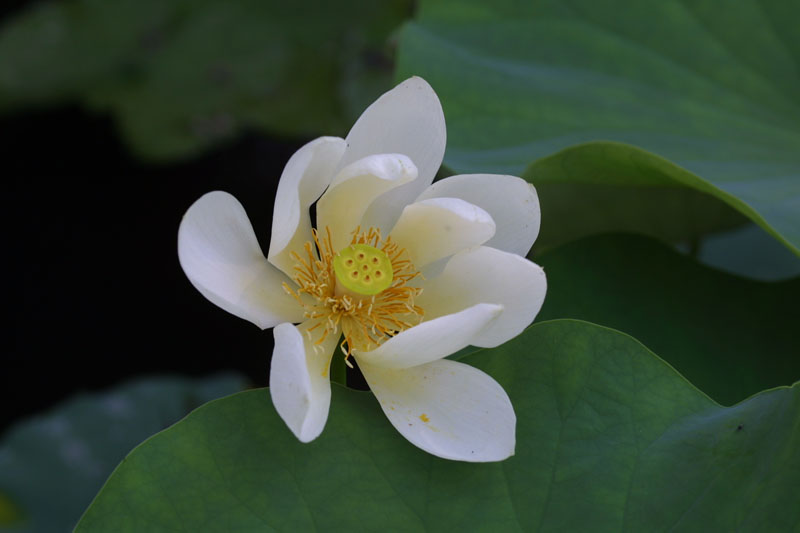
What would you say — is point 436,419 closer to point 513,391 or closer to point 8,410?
point 513,391

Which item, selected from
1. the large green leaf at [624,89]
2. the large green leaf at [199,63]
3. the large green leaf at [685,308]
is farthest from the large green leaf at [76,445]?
the large green leaf at [685,308]

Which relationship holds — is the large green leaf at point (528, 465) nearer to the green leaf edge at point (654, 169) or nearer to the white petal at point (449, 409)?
the white petal at point (449, 409)

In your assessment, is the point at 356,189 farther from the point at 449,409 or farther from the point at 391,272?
the point at 449,409

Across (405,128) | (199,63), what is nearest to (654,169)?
(405,128)

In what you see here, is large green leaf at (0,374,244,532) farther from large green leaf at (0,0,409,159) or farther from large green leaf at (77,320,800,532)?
large green leaf at (77,320,800,532)

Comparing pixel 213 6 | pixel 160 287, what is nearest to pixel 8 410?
pixel 160 287
